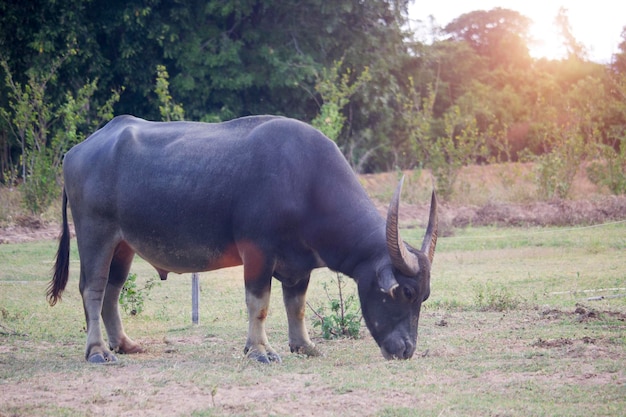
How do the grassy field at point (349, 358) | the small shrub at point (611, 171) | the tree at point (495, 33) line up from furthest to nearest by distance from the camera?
1. the tree at point (495, 33)
2. the small shrub at point (611, 171)
3. the grassy field at point (349, 358)

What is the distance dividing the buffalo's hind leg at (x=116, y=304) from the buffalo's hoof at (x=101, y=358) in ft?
1.56

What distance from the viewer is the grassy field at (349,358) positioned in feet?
16.4

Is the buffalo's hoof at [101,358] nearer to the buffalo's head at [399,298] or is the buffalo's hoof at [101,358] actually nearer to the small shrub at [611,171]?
the buffalo's head at [399,298]

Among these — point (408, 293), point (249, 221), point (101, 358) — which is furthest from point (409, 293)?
point (101, 358)

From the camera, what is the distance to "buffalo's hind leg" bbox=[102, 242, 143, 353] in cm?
730

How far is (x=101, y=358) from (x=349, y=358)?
6.65 ft

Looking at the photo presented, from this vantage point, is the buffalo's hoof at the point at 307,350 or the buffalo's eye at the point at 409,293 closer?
the buffalo's eye at the point at 409,293

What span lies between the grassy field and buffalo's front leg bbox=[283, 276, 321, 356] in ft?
0.42

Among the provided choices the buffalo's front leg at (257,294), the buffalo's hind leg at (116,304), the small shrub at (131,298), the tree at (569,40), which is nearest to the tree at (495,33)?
the tree at (569,40)

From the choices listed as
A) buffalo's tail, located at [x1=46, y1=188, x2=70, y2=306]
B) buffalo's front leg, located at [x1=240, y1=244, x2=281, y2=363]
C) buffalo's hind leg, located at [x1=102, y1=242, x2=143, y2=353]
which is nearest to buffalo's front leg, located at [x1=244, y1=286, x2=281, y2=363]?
buffalo's front leg, located at [x1=240, y1=244, x2=281, y2=363]

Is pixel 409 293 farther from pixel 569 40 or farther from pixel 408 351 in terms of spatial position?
pixel 569 40

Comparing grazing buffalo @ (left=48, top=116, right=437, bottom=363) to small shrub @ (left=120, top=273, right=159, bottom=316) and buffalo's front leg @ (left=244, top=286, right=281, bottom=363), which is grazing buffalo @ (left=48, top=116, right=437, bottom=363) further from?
small shrub @ (left=120, top=273, right=159, bottom=316)

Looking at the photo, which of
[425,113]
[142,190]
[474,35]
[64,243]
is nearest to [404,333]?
[142,190]

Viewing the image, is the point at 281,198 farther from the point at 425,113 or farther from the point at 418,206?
the point at 425,113
